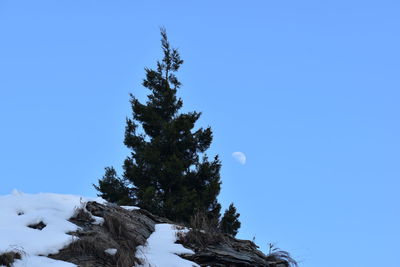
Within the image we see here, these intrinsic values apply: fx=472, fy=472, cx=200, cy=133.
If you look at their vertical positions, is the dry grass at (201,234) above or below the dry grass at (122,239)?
above

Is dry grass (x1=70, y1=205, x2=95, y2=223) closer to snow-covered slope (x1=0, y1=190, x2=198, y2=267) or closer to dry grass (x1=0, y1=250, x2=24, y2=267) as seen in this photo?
snow-covered slope (x1=0, y1=190, x2=198, y2=267)

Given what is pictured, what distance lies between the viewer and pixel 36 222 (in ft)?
24.3

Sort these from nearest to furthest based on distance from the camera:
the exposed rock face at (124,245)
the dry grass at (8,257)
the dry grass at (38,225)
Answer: the dry grass at (8,257) → the exposed rock face at (124,245) → the dry grass at (38,225)

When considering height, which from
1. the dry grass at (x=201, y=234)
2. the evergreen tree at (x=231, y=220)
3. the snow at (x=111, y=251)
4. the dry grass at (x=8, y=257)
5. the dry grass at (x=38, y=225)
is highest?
the evergreen tree at (x=231, y=220)

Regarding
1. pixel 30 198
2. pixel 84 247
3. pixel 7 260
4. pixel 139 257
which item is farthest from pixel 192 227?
pixel 7 260

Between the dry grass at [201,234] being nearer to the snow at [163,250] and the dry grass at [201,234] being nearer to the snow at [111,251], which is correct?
the snow at [163,250]

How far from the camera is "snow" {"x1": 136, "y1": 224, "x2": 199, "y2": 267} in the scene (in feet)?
23.6

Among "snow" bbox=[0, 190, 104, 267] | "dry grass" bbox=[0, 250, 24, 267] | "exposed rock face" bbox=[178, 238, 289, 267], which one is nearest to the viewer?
"dry grass" bbox=[0, 250, 24, 267]

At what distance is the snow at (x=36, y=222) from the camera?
20.9 ft

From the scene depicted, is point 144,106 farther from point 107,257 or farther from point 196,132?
point 107,257

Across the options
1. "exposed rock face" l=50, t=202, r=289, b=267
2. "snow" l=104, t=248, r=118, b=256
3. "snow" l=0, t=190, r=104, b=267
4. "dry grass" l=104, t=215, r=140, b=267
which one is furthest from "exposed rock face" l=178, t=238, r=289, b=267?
"snow" l=0, t=190, r=104, b=267

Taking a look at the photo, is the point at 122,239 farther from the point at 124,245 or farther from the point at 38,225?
the point at 38,225

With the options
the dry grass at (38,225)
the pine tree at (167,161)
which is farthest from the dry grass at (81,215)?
the pine tree at (167,161)

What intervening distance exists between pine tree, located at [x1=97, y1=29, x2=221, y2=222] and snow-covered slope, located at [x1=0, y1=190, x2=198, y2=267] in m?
8.44
